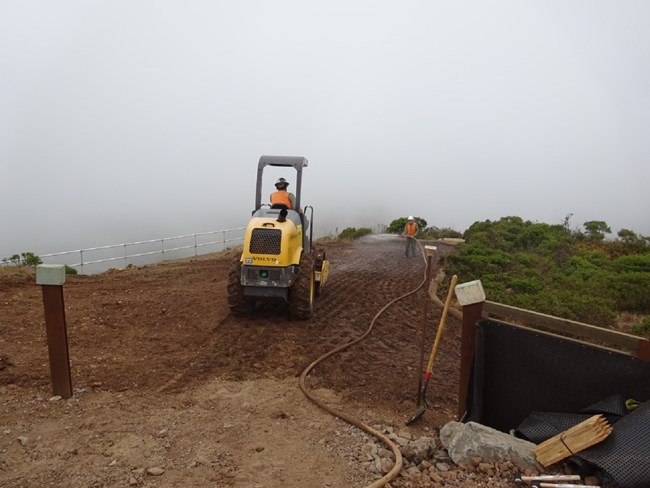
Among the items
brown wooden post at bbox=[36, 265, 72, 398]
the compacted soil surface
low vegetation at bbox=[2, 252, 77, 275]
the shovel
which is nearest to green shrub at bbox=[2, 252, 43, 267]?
low vegetation at bbox=[2, 252, 77, 275]

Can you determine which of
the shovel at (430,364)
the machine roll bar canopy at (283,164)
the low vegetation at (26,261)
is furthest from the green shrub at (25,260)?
the shovel at (430,364)

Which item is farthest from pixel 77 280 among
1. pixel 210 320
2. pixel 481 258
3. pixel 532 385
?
pixel 532 385

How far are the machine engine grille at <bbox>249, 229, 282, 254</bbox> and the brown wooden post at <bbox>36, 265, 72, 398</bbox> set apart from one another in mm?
3312

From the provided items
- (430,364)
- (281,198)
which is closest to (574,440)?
(430,364)

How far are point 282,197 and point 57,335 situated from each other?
4.88 meters

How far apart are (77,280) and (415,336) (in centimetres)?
938

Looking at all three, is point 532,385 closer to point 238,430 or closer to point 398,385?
point 398,385

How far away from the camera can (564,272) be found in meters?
15.2

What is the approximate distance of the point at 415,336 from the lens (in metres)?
8.79

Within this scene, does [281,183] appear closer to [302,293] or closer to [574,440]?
[302,293]

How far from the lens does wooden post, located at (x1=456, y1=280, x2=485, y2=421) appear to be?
4.99 m

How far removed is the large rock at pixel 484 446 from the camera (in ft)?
13.5

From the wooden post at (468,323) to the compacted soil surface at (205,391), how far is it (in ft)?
1.64

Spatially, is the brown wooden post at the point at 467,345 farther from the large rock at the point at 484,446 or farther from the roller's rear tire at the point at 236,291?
the roller's rear tire at the point at 236,291
